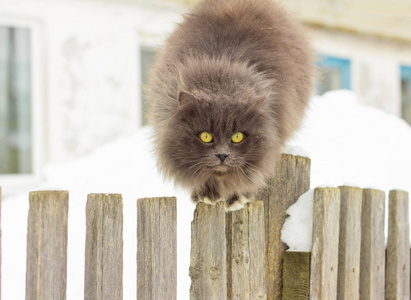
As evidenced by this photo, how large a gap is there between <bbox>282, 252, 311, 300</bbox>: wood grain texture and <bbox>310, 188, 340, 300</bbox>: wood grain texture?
0.02 metres

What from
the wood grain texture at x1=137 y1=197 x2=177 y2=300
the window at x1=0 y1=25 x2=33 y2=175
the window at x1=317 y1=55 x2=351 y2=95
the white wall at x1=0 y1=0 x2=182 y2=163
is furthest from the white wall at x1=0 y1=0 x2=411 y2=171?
the wood grain texture at x1=137 y1=197 x2=177 y2=300

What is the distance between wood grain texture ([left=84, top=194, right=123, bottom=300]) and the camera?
1.49 meters

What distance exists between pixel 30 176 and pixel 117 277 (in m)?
3.50

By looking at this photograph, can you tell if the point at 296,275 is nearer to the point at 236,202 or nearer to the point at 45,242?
the point at 236,202

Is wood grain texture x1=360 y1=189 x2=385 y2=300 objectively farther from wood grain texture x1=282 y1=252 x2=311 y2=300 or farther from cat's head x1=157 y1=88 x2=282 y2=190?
cat's head x1=157 y1=88 x2=282 y2=190

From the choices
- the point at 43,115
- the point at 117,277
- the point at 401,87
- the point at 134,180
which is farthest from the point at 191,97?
the point at 401,87

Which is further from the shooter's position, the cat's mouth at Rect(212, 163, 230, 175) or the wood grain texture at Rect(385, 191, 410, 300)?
the wood grain texture at Rect(385, 191, 410, 300)

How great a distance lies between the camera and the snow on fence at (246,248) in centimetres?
142

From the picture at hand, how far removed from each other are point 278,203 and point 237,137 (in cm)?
38

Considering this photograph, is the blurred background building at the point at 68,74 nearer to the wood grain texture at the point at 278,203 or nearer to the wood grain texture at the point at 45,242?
the wood grain texture at the point at 278,203

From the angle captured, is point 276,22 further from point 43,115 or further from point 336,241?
point 43,115

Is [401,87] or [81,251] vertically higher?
A: [401,87]

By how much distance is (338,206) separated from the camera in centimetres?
199

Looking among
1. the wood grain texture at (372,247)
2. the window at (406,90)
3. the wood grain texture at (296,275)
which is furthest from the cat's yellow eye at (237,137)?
the window at (406,90)
